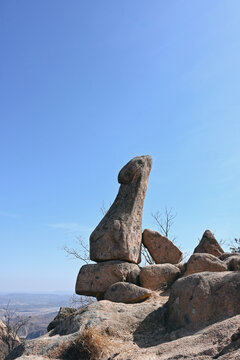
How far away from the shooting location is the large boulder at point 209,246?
9.98 meters

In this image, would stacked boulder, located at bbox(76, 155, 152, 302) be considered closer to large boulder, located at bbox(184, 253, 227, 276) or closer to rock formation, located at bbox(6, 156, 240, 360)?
rock formation, located at bbox(6, 156, 240, 360)

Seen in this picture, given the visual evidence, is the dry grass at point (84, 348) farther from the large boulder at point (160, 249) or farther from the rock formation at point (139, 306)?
the large boulder at point (160, 249)

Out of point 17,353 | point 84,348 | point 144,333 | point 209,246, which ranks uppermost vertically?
point 209,246

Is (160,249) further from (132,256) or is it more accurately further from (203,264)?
(203,264)

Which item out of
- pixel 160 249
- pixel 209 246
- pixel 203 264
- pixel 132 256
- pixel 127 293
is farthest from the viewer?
pixel 209 246

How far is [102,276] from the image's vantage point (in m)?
8.24

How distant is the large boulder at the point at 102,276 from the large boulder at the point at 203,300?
7.42 ft

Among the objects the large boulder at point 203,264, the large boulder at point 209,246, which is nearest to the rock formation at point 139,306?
the large boulder at point 203,264

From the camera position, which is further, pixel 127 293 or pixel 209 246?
pixel 209 246

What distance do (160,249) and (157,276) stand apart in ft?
4.99

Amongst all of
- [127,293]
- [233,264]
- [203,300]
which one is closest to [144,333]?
[203,300]

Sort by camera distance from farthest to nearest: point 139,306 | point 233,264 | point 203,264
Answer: point 233,264
point 203,264
point 139,306

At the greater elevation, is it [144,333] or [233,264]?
[233,264]

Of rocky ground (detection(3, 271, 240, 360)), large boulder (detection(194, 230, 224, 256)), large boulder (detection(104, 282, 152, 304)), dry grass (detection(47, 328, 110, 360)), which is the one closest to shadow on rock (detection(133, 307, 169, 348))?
rocky ground (detection(3, 271, 240, 360))
